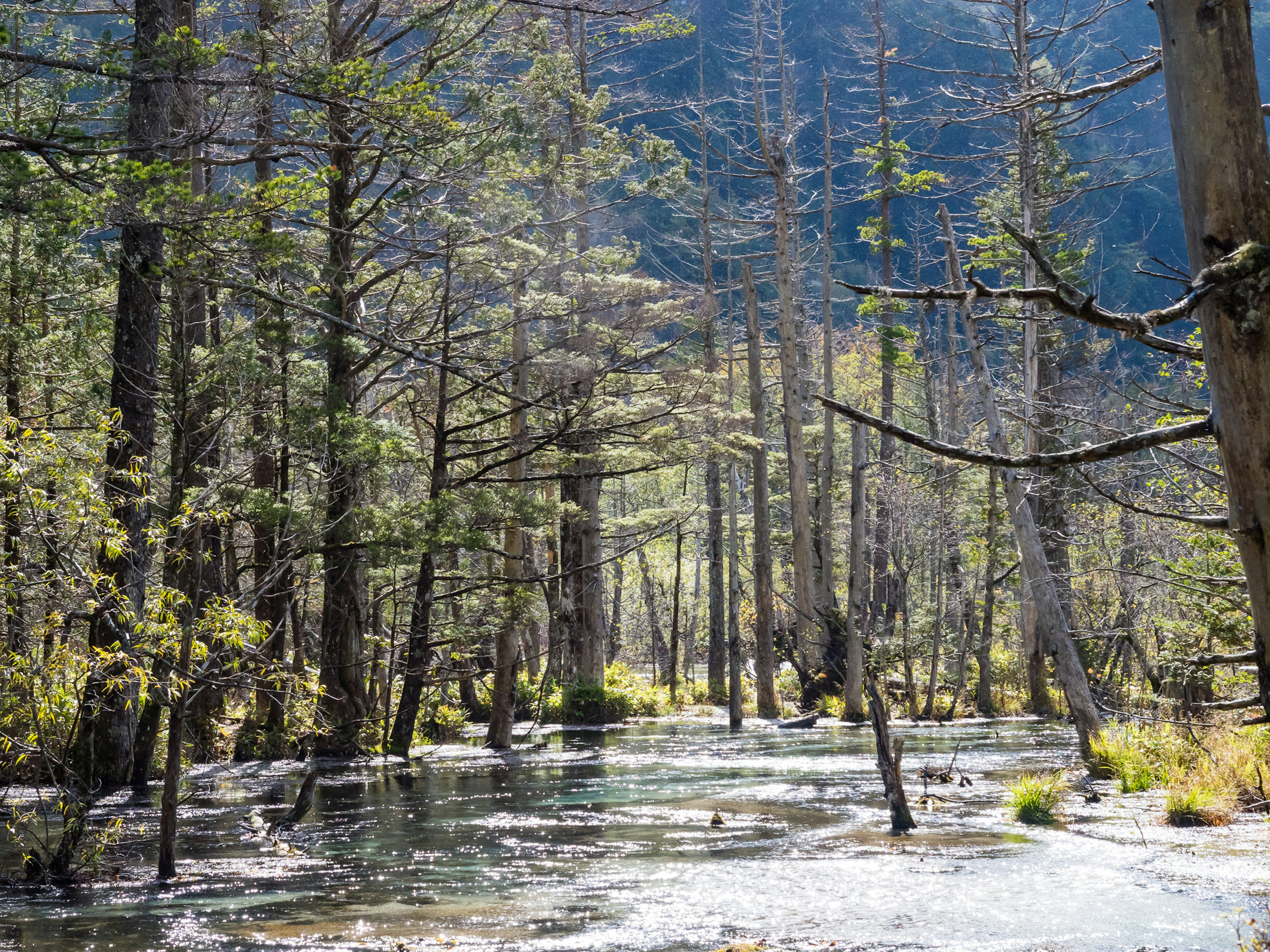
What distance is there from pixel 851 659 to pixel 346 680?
12340 millimetres

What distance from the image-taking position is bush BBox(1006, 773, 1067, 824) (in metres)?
10.5

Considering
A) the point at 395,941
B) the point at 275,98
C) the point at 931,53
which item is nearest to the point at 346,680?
the point at 275,98

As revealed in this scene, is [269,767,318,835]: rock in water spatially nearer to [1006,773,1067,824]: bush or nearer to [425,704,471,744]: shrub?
[1006,773,1067,824]: bush

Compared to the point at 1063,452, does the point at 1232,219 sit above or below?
above

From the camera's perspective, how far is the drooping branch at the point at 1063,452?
2.46m

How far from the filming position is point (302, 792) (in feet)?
30.2

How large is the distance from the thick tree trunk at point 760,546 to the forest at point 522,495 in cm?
14

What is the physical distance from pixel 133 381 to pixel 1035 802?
10.4 metres

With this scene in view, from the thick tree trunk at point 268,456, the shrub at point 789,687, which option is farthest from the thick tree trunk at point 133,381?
the shrub at point 789,687

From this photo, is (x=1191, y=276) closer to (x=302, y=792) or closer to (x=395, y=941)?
(x=395, y=941)

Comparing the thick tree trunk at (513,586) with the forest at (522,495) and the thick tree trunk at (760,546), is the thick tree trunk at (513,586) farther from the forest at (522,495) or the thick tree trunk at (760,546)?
the thick tree trunk at (760,546)

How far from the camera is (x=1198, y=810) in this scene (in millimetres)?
9836

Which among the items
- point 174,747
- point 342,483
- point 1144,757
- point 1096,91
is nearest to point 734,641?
point 342,483

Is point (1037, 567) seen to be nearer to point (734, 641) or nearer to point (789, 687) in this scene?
point (734, 641)
